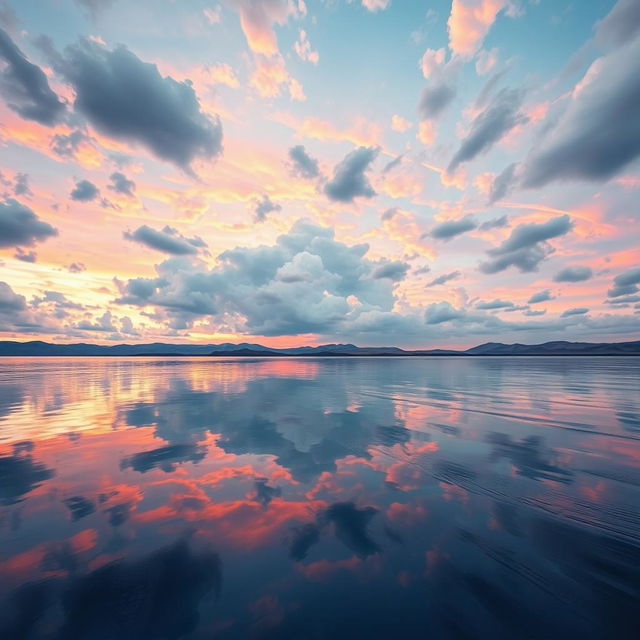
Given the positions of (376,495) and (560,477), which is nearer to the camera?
(376,495)

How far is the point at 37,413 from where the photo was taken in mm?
20156

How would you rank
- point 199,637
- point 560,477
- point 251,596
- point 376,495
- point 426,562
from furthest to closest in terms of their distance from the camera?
1. point 560,477
2. point 376,495
3. point 426,562
4. point 251,596
5. point 199,637

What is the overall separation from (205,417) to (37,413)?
1184 centimetres

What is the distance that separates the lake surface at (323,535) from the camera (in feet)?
15.2

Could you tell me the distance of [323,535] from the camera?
22.3ft

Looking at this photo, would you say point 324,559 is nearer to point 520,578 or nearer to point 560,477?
point 520,578

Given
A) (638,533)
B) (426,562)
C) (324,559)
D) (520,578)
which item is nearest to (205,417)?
(324,559)

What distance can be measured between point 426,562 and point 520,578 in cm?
161

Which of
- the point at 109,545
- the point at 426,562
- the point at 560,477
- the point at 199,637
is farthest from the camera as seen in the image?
the point at 560,477

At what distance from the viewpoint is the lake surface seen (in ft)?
15.2

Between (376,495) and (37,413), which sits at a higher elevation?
(37,413)

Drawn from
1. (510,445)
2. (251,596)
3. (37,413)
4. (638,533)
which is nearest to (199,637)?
(251,596)

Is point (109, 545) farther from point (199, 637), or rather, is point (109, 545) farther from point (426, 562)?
point (426, 562)

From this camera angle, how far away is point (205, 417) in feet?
63.6
